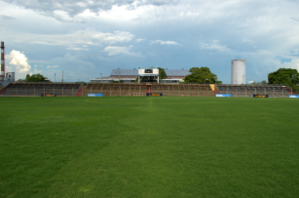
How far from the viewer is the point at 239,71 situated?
8031 centimetres

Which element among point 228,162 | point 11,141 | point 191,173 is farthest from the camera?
point 11,141

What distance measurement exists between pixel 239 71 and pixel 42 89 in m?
75.9

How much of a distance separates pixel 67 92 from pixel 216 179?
61774 millimetres

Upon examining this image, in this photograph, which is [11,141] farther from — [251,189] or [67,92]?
[67,92]

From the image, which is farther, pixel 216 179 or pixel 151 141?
pixel 151 141

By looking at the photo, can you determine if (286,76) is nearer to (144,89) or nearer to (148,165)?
(144,89)

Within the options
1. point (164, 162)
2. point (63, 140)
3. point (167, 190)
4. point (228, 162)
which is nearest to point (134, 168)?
point (164, 162)

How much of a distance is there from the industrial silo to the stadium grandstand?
2471 inches

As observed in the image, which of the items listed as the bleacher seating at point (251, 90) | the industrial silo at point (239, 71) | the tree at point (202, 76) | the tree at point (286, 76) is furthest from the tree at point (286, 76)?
the tree at point (202, 76)

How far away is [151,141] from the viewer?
260 inches

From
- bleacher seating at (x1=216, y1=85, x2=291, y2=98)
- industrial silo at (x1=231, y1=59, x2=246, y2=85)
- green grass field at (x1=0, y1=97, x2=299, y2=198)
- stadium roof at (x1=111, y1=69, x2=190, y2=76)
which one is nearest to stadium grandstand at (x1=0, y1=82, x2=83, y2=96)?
stadium roof at (x1=111, y1=69, x2=190, y2=76)

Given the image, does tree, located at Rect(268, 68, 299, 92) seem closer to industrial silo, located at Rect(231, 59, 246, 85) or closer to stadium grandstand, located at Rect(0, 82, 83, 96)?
industrial silo, located at Rect(231, 59, 246, 85)

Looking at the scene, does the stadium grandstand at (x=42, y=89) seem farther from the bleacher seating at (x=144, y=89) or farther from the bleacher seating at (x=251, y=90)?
the bleacher seating at (x=251, y=90)

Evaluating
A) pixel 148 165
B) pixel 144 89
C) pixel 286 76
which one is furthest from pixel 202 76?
pixel 148 165
